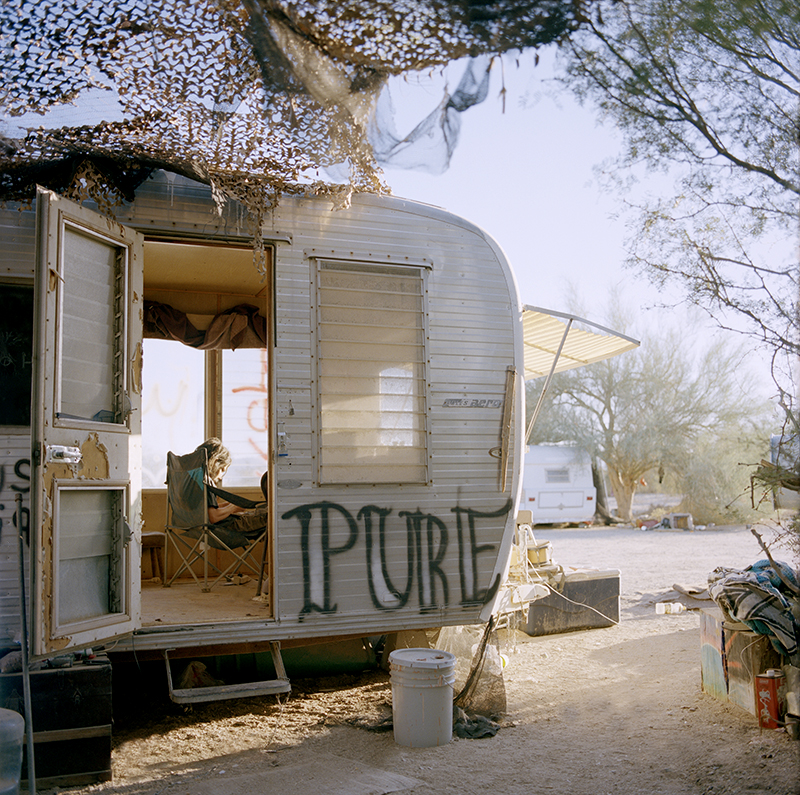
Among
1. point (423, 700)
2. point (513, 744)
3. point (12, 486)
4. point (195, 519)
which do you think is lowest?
point (513, 744)

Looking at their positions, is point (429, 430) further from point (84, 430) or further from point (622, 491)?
point (622, 491)

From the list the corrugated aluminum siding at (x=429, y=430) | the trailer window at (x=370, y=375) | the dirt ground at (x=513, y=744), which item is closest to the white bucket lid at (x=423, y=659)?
the corrugated aluminum siding at (x=429, y=430)

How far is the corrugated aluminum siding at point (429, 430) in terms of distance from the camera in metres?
4.50

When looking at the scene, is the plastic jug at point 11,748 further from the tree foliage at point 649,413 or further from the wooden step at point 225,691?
the tree foliage at point 649,413

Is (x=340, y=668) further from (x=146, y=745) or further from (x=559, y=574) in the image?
(x=559, y=574)

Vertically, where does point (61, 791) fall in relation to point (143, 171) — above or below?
below

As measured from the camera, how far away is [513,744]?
4250 millimetres

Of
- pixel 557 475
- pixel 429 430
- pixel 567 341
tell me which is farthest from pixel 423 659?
pixel 557 475

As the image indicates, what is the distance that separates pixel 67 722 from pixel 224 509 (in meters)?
2.61

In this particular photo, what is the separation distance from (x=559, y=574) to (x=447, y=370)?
120 inches

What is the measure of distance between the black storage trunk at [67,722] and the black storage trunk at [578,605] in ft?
13.6

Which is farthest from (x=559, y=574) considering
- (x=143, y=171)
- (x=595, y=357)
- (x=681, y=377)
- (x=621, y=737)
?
(x=681, y=377)

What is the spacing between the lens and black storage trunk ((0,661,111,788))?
3699 mm

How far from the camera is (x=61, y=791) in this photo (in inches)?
144
